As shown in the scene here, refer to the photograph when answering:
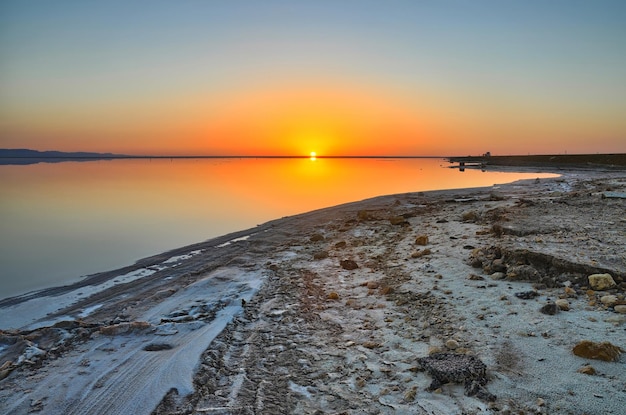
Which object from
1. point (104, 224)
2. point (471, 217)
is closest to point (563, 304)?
point (471, 217)

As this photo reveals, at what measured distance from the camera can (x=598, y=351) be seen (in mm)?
3314

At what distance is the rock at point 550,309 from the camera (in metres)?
4.26

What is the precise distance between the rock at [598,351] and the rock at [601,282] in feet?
4.93

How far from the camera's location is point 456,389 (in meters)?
3.15

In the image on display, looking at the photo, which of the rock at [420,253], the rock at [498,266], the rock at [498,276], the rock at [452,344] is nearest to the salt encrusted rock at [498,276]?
the rock at [498,276]

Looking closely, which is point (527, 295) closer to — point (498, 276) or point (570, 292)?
point (570, 292)

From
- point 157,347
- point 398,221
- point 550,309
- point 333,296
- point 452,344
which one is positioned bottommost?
point 157,347

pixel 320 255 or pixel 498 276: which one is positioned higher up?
pixel 498 276

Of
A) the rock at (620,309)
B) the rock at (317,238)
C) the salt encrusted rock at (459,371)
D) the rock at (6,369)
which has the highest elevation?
the rock at (620,309)

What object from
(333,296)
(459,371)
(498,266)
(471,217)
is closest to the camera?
(459,371)

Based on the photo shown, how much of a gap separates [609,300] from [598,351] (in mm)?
1286

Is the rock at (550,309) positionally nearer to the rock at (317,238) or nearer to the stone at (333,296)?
the stone at (333,296)

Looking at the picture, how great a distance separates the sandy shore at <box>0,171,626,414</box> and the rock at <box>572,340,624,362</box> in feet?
0.06

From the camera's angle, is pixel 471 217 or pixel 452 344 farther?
pixel 471 217
